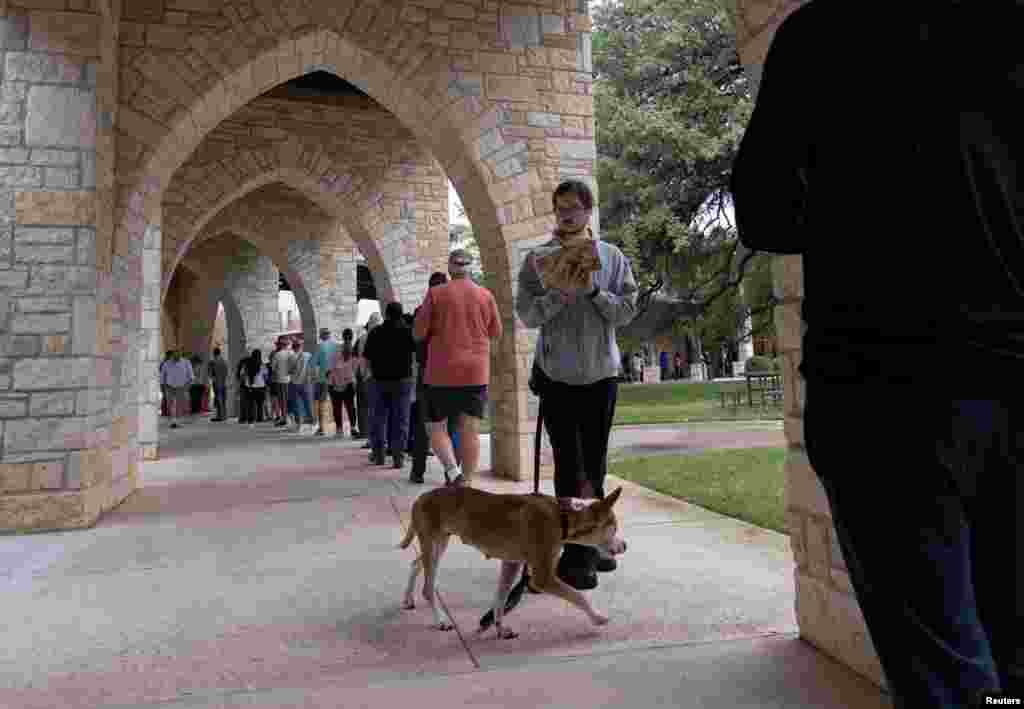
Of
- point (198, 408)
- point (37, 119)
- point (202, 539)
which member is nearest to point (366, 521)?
point (202, 539)

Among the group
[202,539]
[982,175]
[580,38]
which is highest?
[580,38]

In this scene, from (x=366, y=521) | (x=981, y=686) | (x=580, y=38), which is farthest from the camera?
(x=580, y=38)

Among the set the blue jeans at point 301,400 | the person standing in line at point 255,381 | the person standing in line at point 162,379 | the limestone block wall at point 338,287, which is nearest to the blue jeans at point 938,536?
the person standing in line at point 162,379

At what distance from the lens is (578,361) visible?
263 cm

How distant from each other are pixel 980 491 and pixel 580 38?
21.3 ft

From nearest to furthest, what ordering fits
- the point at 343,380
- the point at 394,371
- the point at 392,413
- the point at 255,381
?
1. the point at 394,371
2. the point at 392,413
3. the point at 343,380
4. the point at 255,381

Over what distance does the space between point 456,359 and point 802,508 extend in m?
2.81

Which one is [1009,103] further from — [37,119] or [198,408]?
[198,408]

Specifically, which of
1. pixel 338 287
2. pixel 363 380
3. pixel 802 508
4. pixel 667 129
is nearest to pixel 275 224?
pixel 338 287

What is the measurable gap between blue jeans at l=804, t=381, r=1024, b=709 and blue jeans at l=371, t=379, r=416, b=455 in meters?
5.66

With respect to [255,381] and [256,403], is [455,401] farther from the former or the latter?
[256,403]

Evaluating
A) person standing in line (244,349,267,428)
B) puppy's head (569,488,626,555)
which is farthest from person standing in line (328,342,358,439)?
puppy's head (569,488,626,555)

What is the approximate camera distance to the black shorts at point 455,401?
4.67 metres

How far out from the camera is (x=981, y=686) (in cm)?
85
